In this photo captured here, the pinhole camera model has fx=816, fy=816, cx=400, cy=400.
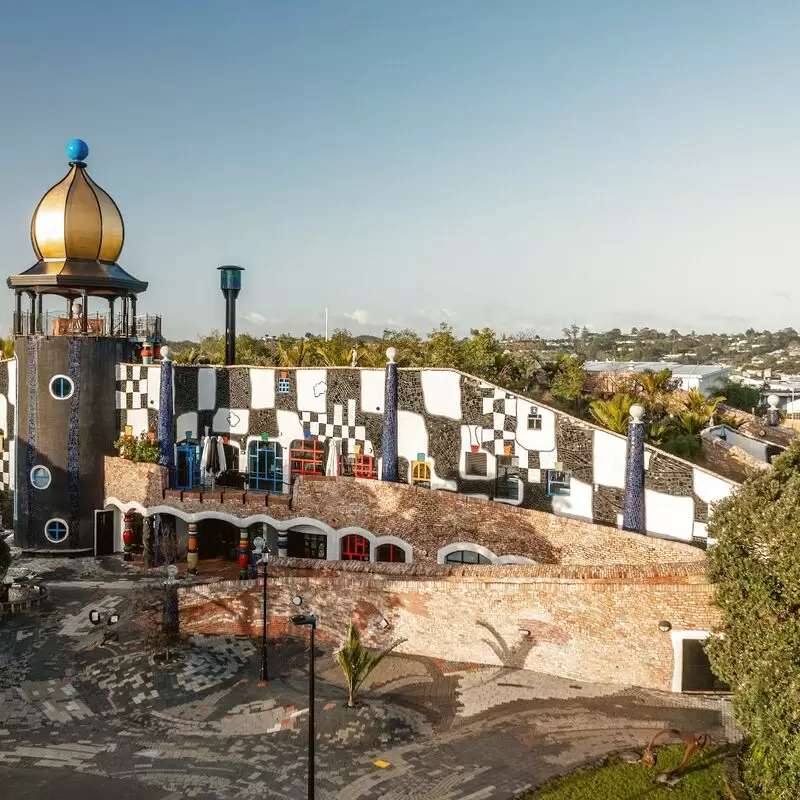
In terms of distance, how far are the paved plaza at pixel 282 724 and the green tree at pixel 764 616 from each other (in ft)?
6.38

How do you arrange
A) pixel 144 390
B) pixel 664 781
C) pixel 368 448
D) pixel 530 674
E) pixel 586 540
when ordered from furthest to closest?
pixel 144 390 < pixel 368 448 < pixel 586 540 < pixel 530 674 < pixel 664 781

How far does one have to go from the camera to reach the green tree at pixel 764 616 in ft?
34.2

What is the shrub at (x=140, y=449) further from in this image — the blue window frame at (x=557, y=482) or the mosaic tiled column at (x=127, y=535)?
the blue window frame at (x=557, y=482)

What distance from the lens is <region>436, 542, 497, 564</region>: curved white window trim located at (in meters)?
19.4

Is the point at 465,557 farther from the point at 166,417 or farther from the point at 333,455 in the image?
the point at 166,417

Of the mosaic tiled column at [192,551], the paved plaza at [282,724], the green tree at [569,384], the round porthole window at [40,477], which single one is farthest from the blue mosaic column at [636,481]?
the round porthole window at [40,477]

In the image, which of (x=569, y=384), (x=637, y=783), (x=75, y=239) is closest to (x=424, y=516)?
(x=637, y=783)

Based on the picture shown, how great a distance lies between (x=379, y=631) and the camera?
51.9ft

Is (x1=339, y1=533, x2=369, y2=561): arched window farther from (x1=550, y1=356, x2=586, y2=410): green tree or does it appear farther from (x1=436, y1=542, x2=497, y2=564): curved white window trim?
(x1=550, y1=356, x2=586, y2=410): green tree

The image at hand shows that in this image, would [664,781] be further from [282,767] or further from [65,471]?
[65,471]

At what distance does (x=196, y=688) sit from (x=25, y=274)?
15.0 meters

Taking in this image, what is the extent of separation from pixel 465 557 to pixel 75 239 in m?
14.6

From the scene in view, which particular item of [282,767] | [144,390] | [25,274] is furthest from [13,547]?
[282,767]

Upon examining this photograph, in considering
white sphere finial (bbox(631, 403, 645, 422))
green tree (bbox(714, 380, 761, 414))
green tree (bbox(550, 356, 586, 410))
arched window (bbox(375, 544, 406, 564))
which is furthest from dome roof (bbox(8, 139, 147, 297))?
green tree (bbox(714, 380, 761, 414))
